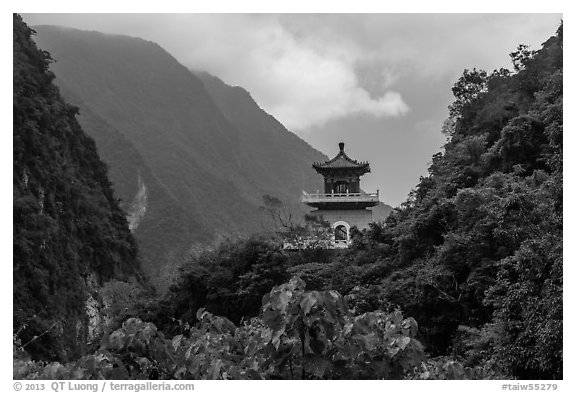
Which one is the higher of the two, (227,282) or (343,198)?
(343,198)

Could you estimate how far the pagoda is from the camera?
80.3 feet

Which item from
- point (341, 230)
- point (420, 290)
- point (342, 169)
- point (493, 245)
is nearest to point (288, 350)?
point (493, 245)

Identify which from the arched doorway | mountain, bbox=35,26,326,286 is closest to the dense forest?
the arched doorway

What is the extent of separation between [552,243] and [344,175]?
709 inches

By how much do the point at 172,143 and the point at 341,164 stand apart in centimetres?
3270

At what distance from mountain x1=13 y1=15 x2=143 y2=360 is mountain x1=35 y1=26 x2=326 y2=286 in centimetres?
700

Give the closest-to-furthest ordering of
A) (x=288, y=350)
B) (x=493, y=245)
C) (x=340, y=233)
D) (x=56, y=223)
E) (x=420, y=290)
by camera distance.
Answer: (x=288, y=350) → (x=493, y=245) → (x=420, y=290) → (x=340, y=233) → (x=56, y=223)

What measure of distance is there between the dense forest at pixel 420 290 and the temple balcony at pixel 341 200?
347 cm

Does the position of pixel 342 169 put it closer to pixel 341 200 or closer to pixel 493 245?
pixel 341 200

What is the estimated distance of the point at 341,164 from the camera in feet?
83.5

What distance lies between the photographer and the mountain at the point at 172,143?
44844 mm

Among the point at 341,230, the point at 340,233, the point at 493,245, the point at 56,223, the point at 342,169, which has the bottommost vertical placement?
the point at 493,245

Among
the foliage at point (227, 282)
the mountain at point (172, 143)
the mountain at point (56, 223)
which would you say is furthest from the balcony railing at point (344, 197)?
the mountain at point (172, 143)

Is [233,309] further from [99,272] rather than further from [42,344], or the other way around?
[99,272]
